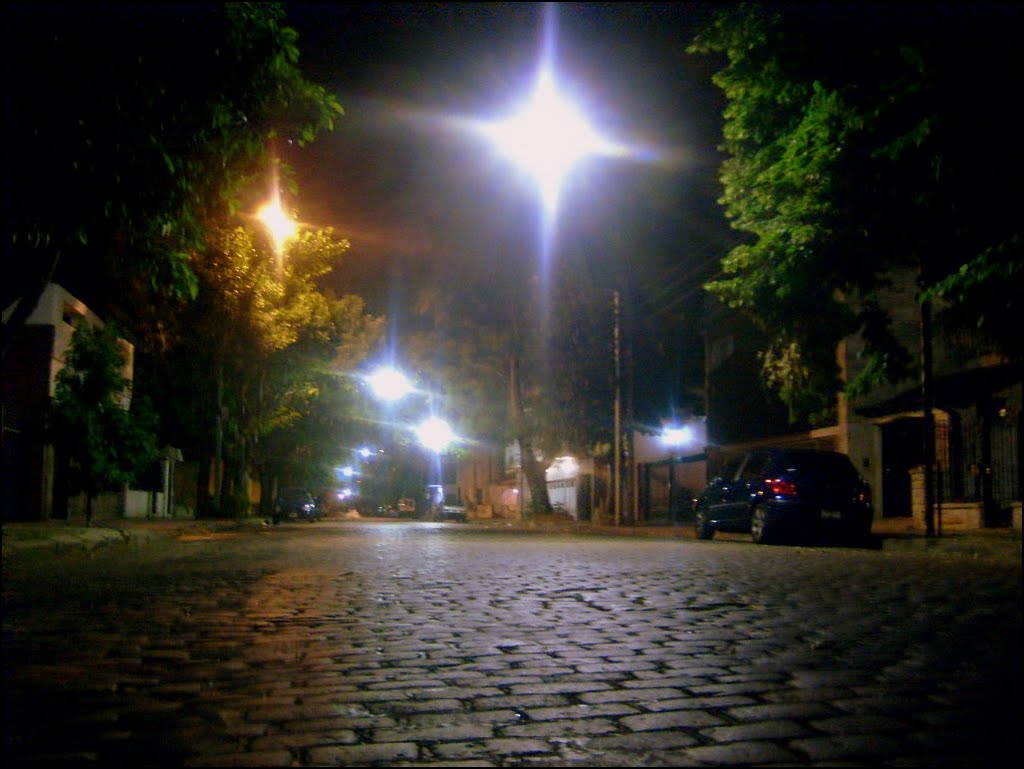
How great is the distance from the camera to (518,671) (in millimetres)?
5688

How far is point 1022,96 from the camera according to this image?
1009cm

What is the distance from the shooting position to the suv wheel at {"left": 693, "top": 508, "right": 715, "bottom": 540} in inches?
811

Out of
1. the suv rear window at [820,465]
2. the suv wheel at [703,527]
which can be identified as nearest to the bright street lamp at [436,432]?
the suv wheel at [703,527]

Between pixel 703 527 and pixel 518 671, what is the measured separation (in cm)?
1566

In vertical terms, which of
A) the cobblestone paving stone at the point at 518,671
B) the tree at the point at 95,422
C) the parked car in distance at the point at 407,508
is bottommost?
the parked car in distance at the point at 407,508

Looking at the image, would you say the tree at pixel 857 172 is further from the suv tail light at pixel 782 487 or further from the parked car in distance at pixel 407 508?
the parked car in distance at pixel 407 508

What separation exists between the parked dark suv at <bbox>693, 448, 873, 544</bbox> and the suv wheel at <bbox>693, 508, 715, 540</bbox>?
2349 mm

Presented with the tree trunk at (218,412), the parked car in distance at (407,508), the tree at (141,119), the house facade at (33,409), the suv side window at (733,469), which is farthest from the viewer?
the parked car in distance at (407,508)

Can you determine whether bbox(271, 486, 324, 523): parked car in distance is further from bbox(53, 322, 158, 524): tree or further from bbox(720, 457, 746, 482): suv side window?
bbox(720, 457, 746, 482): suv side window

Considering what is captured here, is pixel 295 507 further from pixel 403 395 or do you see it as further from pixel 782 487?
pixel 782 487

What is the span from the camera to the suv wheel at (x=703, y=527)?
20609 millimetres

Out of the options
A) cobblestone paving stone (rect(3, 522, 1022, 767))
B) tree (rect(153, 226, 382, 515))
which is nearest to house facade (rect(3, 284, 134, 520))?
tree (rect(153, 226, 382, 515))

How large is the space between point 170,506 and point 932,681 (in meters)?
40.6

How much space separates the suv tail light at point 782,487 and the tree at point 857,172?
5.69 ft
